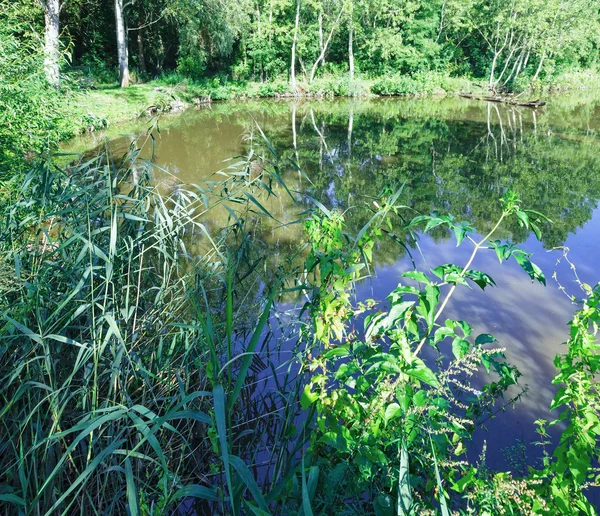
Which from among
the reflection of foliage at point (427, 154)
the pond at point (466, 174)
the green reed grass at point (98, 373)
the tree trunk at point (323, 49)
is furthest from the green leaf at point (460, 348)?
the tree trunk at point (323, 49)

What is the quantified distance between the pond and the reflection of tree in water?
3cm

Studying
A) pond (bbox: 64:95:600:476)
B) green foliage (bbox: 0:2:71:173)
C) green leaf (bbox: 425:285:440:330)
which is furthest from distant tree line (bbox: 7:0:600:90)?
green leaf (bbox: 425:285:440:330)

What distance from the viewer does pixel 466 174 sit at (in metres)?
9.03

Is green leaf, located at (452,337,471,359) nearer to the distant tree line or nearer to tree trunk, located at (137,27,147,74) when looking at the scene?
the distant tree line

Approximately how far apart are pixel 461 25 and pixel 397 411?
27123 mm

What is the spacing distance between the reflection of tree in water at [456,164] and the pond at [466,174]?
0.03 m

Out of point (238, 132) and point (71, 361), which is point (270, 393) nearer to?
Answer: point (71, 361)

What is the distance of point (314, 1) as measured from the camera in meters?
20.8

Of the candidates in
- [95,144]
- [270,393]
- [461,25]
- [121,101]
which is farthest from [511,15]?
[270,393]

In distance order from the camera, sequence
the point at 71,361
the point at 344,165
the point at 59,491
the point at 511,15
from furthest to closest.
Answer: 1. the point at 511,15
2. the point at 344,165
3. the point at 71,361
4. the point at 59,491

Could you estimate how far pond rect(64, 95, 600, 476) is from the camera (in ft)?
12.6

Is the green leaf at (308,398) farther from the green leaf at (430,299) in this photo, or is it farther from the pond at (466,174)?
the pond at (466,174)

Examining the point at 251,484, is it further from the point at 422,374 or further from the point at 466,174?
the point at 466,174

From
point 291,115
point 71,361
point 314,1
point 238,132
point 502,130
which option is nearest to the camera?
point 71,361
